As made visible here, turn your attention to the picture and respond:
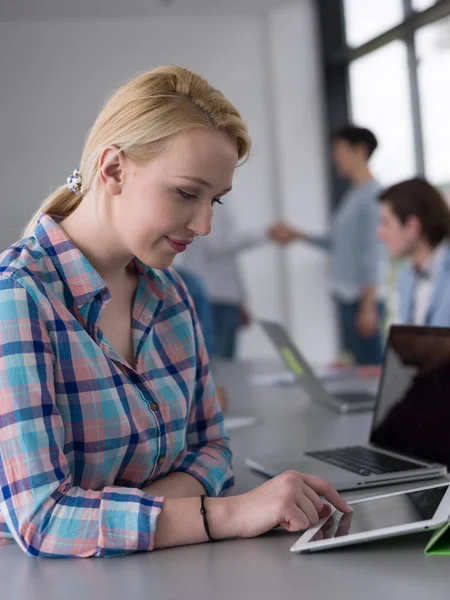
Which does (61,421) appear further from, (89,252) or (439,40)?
(439,40)

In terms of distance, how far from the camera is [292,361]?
2.79 m

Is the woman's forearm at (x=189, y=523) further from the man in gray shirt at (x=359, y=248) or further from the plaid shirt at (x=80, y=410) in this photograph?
the man in gray shirt at (x=359, y=248)

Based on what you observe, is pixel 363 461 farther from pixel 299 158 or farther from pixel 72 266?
pixel 299 158

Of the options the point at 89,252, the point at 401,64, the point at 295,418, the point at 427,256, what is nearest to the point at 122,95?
the point at 89,252

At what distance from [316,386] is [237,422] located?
39 cm

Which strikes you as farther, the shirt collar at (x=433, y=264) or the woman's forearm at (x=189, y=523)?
the shirt collar at (x=433, y=264)

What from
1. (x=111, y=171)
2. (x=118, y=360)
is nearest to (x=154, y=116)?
(x=111, y=171)

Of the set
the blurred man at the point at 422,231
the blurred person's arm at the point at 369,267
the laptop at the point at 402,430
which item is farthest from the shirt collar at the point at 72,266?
the blurred person's arm at the point at 369,267

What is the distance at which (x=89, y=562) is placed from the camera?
1.11 meters

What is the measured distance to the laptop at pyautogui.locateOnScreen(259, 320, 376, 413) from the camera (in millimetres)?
2428

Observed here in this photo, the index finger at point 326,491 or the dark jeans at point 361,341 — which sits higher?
the index finger at point 326,491

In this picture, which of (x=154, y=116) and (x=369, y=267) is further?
(x=369, y=267)

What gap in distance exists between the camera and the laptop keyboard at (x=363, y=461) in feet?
4.97

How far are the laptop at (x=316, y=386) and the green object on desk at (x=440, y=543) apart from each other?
4.32 feet
